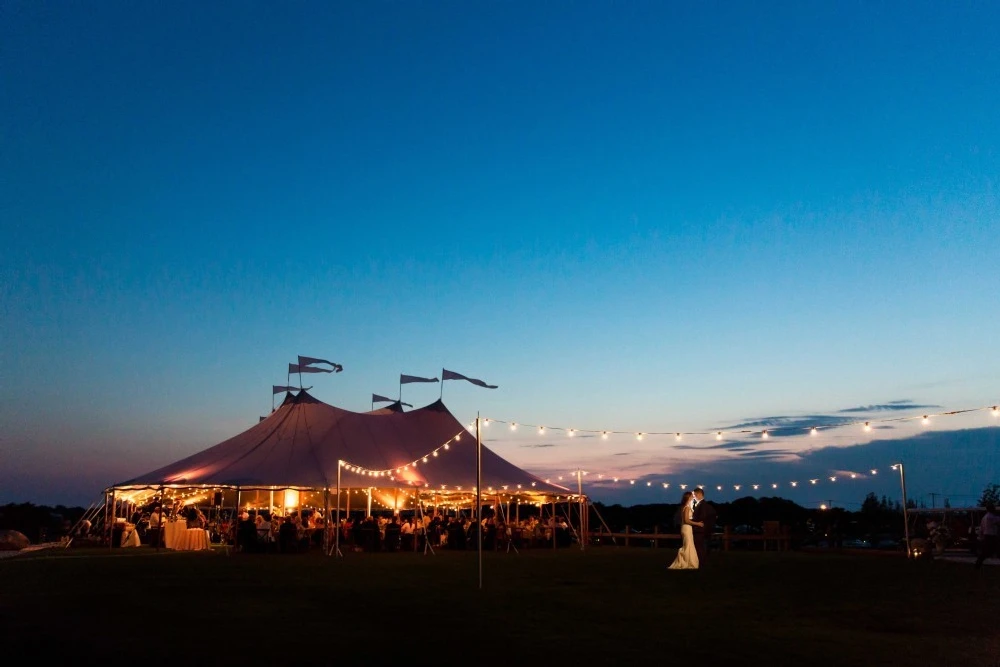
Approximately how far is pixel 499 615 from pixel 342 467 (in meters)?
12.7

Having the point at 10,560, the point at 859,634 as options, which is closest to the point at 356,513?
the point at 10,560

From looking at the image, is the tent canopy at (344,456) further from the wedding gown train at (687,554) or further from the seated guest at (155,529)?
the wedding gown train at (687,554)

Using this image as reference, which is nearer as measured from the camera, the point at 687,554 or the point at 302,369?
the point at 687,554

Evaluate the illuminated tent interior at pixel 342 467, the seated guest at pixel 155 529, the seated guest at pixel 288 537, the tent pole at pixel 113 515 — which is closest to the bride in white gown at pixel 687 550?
the illuminated tent interior at pixel 342 467

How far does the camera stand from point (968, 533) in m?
21.4

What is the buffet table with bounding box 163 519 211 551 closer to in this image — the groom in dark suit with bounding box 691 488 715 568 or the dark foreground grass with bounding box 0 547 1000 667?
the dark foreground grass with bounding box 0 547 1000 667

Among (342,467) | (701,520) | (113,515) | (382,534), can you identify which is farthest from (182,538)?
(701,520)

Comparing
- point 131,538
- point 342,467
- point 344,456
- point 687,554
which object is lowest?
point 687,554

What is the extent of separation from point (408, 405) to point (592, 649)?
2034 cm

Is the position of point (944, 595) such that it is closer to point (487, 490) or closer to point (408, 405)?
point (487, 490)

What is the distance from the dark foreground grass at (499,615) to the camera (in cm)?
593

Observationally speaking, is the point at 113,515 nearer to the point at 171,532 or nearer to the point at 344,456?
the point at 171,532

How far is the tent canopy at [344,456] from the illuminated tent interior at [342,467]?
0.02m

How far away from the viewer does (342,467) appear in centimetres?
2019
